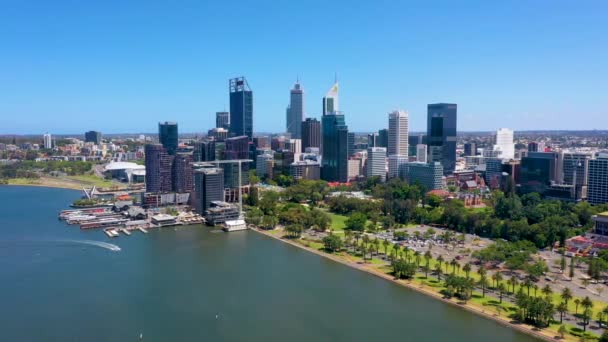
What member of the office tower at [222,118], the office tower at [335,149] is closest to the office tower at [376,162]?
the office tower at [335,149]

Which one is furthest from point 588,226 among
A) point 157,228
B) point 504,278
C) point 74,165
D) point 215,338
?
point 74,165

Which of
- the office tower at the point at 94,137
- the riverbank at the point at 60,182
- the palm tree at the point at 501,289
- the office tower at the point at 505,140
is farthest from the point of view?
the office tower at the point at 94,137

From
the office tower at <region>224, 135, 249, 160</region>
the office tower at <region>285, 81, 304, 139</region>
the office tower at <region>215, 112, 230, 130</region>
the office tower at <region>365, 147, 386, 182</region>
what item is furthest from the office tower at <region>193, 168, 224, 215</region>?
the office tower at <region>285, 81, 304, 139</region>

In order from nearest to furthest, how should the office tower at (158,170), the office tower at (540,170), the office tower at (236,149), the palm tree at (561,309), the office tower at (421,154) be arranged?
the palm tree at (561,309) → the office tower at (158,170) → the office tower at (540,170) → the office tower at (236,149) → the office tower at (421,154)

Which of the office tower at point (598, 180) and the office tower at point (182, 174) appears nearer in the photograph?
the office tower at point (598, 180)

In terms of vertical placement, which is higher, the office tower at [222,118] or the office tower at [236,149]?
the office tower at [222,118]

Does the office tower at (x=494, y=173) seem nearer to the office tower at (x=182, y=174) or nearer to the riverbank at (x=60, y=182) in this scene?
the office tower at (x=182, y=174)

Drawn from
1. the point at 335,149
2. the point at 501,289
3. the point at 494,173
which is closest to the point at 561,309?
the point at 501,289

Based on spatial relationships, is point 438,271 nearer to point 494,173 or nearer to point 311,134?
point 494,173
